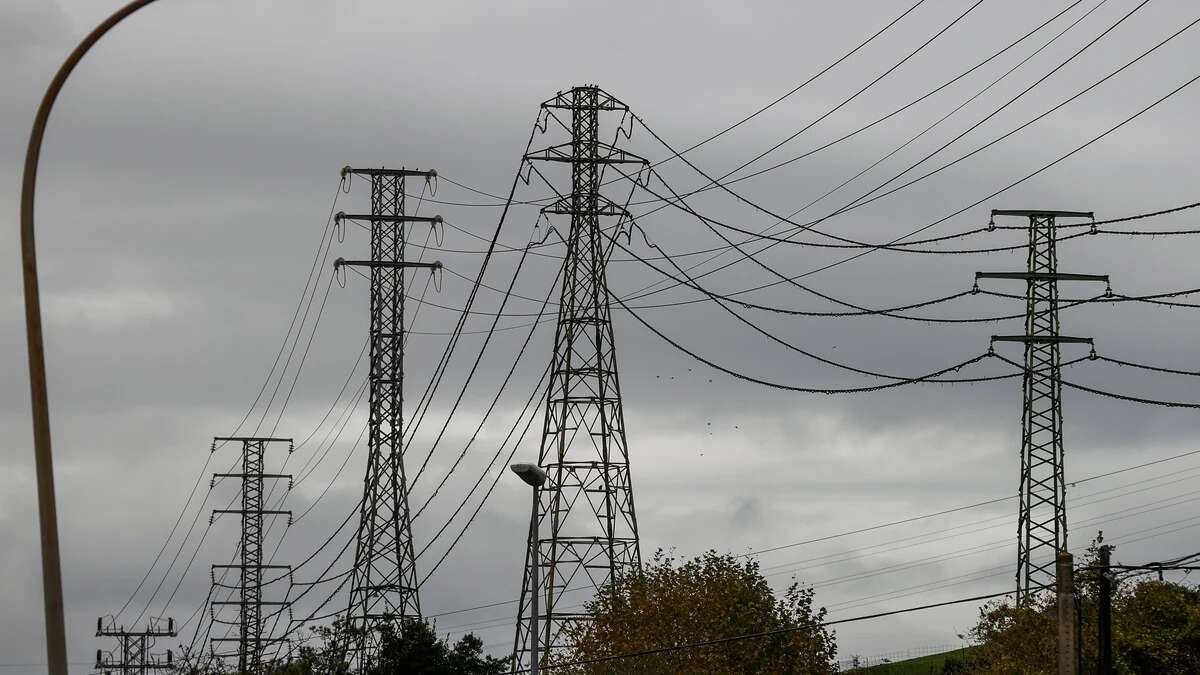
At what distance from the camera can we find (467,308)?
62594mm

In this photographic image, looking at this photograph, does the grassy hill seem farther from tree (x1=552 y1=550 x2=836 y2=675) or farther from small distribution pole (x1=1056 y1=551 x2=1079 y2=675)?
small distribution pole (x1=1056 y1=551 x2=1079 y2=675)

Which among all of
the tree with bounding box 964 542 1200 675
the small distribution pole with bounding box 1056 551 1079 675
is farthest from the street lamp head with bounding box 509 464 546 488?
the tree with bounding box 964 542 1200 675

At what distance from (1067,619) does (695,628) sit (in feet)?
88.3

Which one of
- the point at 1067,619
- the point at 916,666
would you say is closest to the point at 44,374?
the point at 1067,619

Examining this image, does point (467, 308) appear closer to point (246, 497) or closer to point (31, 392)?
point (31, 392)

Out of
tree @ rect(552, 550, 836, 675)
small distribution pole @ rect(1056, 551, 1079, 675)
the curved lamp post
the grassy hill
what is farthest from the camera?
the grassy hill

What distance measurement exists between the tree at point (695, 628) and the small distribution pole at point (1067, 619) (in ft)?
82.0

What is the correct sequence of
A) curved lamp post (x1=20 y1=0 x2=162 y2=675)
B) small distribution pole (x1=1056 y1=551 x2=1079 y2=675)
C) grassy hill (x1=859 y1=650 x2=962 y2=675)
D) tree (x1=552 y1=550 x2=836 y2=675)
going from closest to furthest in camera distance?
curved lamp post (x1=20 y1=0 x2=162 y2=675), small distribution pole (x1=1056 y1=551 x2=1079 y2=675), tree (x1=552 y1=550 x2=836 y2=675), grassy hill (x1=859 y1=650 x2=962 y2=675)

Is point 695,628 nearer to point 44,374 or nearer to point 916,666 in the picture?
point 44,374

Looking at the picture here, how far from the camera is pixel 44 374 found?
994 inches

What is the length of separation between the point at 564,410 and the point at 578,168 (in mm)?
8866

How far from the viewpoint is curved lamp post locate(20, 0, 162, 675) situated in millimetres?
24344

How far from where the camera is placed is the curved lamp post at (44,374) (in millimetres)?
24344

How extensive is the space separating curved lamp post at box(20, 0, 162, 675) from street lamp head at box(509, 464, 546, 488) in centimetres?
1838
